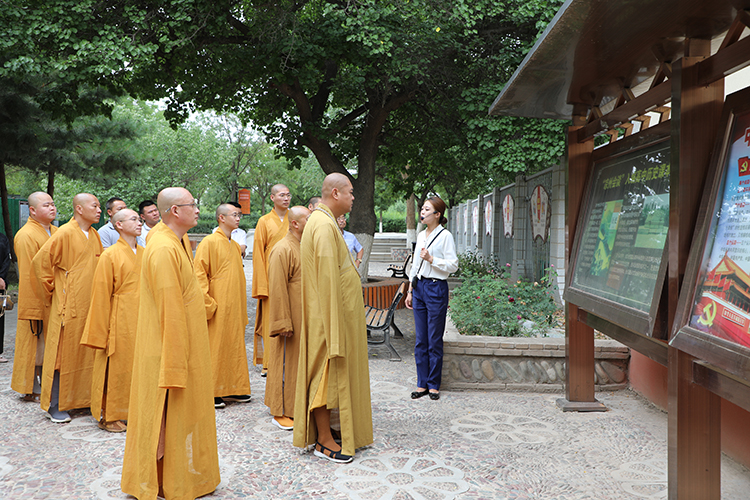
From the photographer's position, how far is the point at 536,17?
9195 mm

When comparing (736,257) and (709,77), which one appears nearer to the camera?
(736,257)

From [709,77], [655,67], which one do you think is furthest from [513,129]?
[709,77]

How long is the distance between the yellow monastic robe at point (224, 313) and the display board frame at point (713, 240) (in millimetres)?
3938

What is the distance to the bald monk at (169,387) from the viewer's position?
3.15m

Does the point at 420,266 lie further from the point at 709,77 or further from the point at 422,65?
the point at 422,65

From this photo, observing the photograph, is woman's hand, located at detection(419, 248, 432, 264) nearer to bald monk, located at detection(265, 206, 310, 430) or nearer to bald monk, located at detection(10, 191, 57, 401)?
bald monk, located at detection(265, 206, 310, 430)

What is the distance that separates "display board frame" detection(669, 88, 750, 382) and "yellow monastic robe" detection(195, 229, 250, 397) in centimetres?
394

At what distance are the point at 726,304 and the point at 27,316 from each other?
5672 mm

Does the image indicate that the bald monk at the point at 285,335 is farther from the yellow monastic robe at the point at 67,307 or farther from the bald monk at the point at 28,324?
the bald monk at the point at 28,324

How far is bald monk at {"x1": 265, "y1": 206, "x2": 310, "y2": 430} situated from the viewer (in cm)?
472

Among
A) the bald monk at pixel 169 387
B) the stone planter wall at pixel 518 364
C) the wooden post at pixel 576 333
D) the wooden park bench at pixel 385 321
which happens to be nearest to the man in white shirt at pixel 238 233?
the wooden park bench at pixel 385 321

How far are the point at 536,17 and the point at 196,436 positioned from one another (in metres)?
8.63

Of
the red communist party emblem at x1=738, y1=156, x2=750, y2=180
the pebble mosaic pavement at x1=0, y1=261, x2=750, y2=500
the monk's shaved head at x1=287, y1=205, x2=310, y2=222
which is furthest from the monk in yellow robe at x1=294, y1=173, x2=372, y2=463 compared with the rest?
the red communist party emblem at x1=738, y1=156, x2=750, y2=180

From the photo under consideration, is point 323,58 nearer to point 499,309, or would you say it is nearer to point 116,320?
point 499,309
